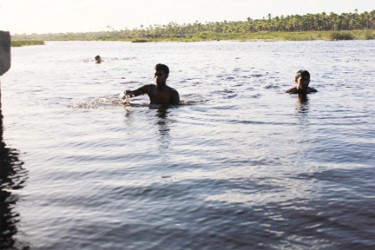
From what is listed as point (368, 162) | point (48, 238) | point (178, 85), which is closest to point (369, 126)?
point (368, 162)

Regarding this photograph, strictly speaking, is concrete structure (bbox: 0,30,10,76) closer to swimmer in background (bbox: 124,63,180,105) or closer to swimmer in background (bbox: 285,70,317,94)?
swimmer in background (bbox: 124,63,180,105)

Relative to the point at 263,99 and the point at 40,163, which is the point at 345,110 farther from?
the point at 40,163

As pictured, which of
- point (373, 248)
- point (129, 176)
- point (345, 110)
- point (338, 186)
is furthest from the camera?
point (345, 110)

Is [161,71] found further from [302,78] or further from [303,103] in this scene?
[302,78]

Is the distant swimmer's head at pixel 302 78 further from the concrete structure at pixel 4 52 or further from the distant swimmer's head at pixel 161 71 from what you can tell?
the concrete structure at pixel 4 52

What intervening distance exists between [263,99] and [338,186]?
9.84 m

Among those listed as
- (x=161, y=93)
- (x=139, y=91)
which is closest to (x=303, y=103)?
(x=161, y=93)

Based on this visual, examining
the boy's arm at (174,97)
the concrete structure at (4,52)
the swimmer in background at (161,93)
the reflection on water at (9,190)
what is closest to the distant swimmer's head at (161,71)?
the swimmer in background at (161,93)

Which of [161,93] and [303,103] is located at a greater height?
[161,93]

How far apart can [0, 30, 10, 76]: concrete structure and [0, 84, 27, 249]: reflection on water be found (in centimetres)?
155

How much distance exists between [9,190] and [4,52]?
6.30 feet

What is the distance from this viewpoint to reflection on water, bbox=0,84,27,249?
4352 millimetres

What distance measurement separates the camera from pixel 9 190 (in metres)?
5.83

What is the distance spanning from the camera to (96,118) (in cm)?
1232
